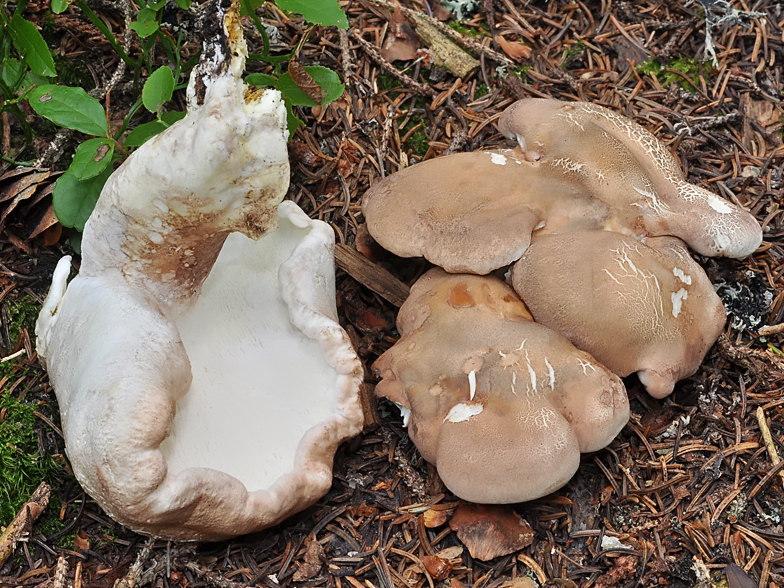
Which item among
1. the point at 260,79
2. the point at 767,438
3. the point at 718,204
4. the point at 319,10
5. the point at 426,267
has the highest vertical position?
the point at 319,10

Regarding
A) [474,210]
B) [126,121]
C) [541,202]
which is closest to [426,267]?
[474,210]

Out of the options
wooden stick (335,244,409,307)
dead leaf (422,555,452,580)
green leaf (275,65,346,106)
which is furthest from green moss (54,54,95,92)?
dead leaf (422,555,452,580)

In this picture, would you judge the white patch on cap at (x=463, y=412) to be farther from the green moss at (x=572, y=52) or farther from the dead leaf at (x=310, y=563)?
the green moss at (x=572, y=52)

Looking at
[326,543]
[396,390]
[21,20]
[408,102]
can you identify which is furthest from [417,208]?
[21,20]

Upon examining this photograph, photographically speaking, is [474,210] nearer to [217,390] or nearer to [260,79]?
[260,79]

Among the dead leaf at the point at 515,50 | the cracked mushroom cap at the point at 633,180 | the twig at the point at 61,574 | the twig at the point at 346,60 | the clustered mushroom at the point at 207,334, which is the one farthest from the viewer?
the dead leaf at the point at 515,50

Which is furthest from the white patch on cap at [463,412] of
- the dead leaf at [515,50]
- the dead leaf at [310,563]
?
the dead leaf at [515,50]
